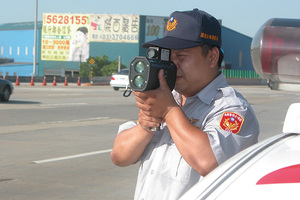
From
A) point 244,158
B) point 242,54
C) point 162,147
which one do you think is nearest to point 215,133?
point 162,147

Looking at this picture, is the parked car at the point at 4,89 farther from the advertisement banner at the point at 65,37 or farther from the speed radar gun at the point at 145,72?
the advertisement banner at the point at 65,37

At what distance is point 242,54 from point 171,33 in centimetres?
8002

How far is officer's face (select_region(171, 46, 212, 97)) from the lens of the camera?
2561 millimetres

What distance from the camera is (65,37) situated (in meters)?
74.8

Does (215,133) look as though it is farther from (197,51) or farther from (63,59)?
(63,59)

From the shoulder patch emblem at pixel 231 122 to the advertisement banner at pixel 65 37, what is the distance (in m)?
71.3

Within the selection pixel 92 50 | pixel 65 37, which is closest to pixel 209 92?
pixel 92 50

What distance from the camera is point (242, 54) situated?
267 ft

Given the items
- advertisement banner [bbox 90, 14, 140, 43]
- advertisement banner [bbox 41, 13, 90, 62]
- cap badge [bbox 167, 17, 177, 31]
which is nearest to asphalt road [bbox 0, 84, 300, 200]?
cap badge [bbox 167, 17, 177, 31]

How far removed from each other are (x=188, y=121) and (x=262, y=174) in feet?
2.92

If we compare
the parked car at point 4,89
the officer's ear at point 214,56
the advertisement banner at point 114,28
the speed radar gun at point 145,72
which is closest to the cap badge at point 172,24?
the officer's ear at point 214,56

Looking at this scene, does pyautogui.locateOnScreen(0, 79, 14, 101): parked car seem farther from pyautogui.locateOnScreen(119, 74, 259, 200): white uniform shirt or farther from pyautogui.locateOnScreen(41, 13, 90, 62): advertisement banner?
pyautogui.locateOnScreen(41, 13, 90, 62): advertisement banner

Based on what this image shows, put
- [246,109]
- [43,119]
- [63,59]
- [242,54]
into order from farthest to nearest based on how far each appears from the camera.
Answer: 1. [242,54]
2. [63,59]
3. [43,119]
4. [246,109]

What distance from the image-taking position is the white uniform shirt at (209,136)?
242cm
